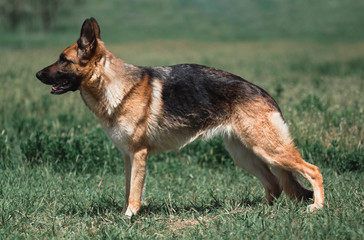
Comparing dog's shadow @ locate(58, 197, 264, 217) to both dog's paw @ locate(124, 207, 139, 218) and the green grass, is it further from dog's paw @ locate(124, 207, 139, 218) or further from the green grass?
dog's paw @ locate(124, 207, 139, 218)

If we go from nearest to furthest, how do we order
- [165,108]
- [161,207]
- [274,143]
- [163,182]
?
[274,143] → [165,108] → [161,207] → [163,182]

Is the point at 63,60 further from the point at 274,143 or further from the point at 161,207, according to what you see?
the point at 274,143

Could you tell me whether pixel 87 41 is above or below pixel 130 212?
above

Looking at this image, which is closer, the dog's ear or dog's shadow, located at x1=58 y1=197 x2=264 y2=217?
the dog's ear

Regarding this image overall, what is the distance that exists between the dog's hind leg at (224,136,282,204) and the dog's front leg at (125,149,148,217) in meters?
1.11

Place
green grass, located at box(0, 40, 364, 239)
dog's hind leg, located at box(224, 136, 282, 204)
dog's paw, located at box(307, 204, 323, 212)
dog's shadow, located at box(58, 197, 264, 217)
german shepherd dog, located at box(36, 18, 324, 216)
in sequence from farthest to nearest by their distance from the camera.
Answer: dog's hind leg, located at box(224, 136, 282, 204) → dog's shadow, located at box(58, 197, 264, 217) → german shepherd dog, located at box(36, 18, 324, 216) → dog's paw, located at box(307, 204, 323, 212) → green grass, located at box(0, 40, 364, 239)

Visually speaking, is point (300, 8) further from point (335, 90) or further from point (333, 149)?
point (333, 149)

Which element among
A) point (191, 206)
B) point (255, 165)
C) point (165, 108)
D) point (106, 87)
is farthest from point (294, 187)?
point (106, 87)

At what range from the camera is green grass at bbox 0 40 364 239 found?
4.50m

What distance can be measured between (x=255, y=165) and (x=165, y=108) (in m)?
A: 1.39

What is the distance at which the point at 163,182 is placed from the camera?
6699mm

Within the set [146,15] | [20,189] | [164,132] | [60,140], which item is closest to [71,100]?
[60,140]

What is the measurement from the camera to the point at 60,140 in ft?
23.8

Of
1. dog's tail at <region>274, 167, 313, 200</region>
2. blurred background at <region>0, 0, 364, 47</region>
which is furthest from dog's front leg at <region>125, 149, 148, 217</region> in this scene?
blurred background at <region>0, 0, 364, 47</region>
